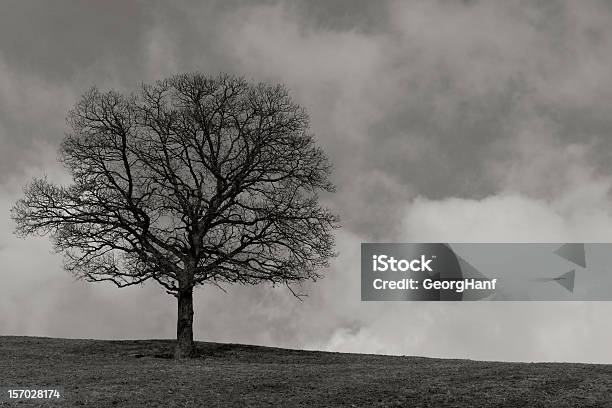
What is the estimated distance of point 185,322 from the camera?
115 ft

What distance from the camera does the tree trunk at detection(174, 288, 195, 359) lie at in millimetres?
34656

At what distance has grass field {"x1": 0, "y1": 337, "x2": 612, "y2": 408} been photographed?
20562mm

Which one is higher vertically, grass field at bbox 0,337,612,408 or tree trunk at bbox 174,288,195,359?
tree trunk at bbox 174,288,195,359

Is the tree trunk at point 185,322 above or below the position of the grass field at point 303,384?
above

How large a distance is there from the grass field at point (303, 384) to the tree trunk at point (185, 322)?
2601 mm

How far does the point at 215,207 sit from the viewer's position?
3528 centimetres

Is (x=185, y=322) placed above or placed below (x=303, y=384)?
above

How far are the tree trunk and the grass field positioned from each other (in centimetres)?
260

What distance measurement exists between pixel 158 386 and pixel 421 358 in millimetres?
16865

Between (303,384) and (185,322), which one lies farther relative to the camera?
(185,322)

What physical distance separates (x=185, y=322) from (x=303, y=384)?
13.3m

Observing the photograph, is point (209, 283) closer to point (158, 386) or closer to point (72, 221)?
point (72, 221)

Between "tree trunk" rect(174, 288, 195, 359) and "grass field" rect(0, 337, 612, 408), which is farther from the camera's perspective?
"tree trunk" rect(174, 288, 195, 359)

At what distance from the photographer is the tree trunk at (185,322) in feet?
114
